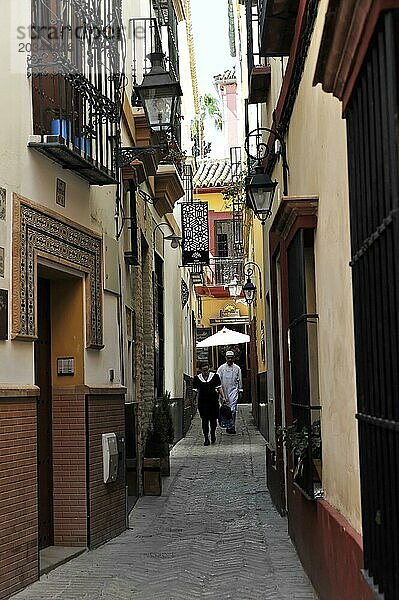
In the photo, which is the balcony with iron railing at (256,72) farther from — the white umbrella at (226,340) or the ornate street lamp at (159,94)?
the white umbrella at (226,340)

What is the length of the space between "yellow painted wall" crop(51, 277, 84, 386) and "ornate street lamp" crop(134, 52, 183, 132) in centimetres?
189

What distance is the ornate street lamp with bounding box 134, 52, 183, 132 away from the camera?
9.94 metres

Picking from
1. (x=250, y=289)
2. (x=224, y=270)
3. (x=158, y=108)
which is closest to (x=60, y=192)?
(x=158, y=108)

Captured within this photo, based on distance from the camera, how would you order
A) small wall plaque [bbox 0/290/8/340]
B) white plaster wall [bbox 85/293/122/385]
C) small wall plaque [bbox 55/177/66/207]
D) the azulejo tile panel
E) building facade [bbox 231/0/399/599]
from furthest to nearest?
white plaster wall [bbox 85/293/122/385], small wall plaque [bbox 55/177/66/207], the azulejo tile panel, small wall plaque [bbox 0/290/8/340], building facade [bbox 231/0/399/599]

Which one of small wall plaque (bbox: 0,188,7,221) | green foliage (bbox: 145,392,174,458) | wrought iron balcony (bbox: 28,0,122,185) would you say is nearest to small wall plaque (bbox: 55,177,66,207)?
wrought iron balcony (bbox: 28,0,122,185)

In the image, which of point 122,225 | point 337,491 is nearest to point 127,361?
point 122,225

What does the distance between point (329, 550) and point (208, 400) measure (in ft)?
48.7

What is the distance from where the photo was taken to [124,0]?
13008mm

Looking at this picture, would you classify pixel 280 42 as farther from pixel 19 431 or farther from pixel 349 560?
pixel 349 560

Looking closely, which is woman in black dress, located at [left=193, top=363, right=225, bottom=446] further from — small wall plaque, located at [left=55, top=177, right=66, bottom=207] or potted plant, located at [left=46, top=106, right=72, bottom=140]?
potted plant, located at [left=46, top=106, right=72, bottom=140]

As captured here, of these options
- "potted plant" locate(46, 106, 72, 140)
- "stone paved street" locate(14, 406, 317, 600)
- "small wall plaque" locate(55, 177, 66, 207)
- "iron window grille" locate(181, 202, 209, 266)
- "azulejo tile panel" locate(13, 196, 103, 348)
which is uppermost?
"iron window grille" locate(181, 202, 209, 266)

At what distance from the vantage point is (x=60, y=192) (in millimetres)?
8922

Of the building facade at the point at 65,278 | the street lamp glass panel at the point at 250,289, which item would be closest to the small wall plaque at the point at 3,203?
the building facade at the point at 65,278

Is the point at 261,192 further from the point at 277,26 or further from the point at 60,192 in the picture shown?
the point at 60,192
